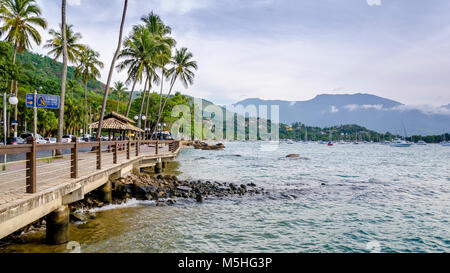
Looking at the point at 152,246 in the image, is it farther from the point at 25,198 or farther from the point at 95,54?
the point at 95,54

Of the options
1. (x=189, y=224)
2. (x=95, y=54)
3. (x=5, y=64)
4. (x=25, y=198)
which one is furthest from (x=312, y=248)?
(x=95, y=54)

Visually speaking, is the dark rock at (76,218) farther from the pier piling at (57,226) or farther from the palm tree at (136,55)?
the palm tree at (136,55)

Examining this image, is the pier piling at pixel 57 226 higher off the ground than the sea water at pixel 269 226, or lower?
higher

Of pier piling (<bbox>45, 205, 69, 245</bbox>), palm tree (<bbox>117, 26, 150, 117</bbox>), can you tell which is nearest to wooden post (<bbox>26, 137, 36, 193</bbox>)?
pier piling (<bbox>45, 205, 69, 245</bbox>)

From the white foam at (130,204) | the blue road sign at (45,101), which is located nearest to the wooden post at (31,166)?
the white foam at (130,204)

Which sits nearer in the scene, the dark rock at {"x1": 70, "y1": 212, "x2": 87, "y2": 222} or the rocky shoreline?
the dark rock at {"x1": 70, "y1": 212, "x2": 87, "y2": 222}

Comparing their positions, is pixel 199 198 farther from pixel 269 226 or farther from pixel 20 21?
pixel 20 21

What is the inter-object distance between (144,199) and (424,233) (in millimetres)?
10421

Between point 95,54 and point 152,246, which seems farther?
point 95,54

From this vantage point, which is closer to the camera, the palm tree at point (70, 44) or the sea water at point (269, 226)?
the sea water at point (269, 226)

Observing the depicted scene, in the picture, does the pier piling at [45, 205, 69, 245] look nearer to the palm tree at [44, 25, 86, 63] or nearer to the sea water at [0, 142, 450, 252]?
the sea water at [0, 142, 450, 252]

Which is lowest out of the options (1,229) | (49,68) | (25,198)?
(1,229)
